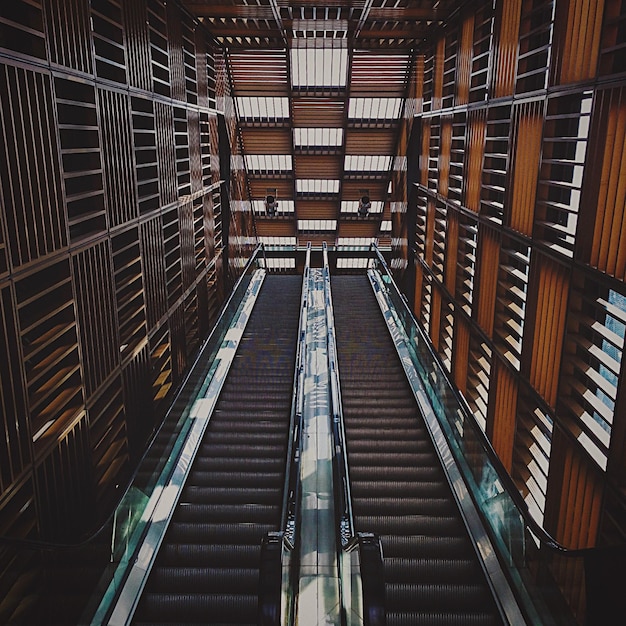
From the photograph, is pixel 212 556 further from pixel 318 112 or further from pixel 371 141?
pixel 371 141

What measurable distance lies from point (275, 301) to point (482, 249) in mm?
6825

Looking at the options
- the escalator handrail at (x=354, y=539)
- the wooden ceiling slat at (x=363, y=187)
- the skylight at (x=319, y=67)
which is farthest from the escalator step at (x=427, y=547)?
the wooden ceiling slat at (x=363, y=187)

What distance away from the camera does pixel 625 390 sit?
4.68 meters

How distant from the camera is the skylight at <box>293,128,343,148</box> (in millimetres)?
18156

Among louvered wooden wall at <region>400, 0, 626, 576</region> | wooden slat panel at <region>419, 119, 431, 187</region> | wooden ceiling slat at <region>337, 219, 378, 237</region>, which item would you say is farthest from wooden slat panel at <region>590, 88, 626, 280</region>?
wooden ceiling slat at <region>337, 219, 378, 237</region>

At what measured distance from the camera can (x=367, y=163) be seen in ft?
63.2

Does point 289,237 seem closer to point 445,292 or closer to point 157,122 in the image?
point 445,292

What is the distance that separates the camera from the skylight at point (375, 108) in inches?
668

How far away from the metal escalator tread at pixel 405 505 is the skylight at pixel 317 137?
965 centimetres

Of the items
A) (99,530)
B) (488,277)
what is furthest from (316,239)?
(99,530)

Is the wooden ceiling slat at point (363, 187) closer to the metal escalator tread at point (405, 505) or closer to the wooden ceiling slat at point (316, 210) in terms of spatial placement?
the wooden ceiling slat at point (316, 210)

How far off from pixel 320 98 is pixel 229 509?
1351 cm

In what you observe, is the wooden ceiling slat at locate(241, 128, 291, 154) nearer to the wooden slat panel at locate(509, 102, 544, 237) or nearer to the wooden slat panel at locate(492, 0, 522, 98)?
the wooden slat panel at locate(492, 0, 522, 98)

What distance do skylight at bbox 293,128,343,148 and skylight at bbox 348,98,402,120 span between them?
874 mm
